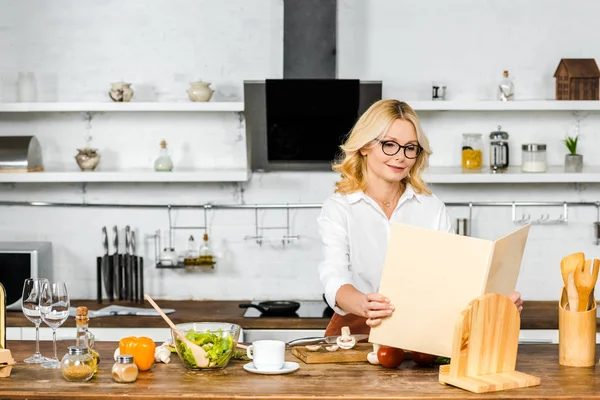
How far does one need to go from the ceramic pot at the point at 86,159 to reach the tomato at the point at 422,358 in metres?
2.70

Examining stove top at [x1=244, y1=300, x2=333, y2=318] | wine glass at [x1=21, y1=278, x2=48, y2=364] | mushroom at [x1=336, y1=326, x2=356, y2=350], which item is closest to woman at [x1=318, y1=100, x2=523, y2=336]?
mushroom at [x1=336, y1=326, x2=356, y2=350]

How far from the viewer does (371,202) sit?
316 cm

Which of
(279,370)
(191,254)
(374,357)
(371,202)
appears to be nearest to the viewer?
(279,370)

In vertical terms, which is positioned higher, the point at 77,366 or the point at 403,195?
the point at 403,195

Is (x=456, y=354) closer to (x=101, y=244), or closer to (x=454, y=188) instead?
(x=454, y=188)

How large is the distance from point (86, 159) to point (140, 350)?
2.42 meters

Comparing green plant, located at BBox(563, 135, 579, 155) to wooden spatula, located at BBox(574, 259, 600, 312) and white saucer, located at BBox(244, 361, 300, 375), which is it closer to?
wooden spatula, located at BBox(574, 259, 600, 312)

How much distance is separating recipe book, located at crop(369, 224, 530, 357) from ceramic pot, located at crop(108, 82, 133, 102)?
8.60 feet

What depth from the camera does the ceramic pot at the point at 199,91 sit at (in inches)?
183

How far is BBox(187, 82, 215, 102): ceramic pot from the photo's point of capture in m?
4.64

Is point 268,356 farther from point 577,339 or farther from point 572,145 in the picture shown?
point 572,145

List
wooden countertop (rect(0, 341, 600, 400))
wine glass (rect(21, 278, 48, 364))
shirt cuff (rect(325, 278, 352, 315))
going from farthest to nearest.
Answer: shirt cuff (rect(325, 278, 352, 315)) → wine glass (rect(21, 278, 48, 364)) → wooden countertop (rect(0, 341, 600, 400))

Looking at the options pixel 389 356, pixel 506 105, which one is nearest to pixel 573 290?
pixel 389 356

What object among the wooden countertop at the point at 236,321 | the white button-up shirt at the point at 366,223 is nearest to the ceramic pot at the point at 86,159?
the wooden countertop at the point at 236,321
